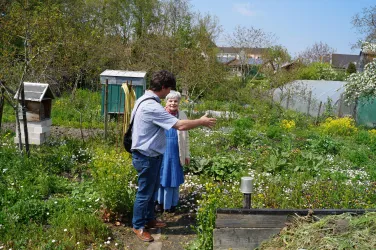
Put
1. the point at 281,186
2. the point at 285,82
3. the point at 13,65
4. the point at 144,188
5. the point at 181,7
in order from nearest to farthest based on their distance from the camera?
the point at 144,188
the point at 281,186
the point at 13,65
the point at 285,82
the point at 181,7

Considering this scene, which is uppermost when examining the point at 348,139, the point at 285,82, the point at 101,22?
the point at 101,22

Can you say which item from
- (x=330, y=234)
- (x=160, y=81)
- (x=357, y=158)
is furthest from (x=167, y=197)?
(x=357, y=158)

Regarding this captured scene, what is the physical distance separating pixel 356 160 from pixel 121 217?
17.8 feet

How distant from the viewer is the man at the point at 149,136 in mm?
4051

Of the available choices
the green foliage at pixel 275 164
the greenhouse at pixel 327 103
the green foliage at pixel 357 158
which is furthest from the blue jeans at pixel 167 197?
the greenhouse at pixel 327 103

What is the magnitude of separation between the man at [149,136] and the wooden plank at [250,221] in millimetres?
997

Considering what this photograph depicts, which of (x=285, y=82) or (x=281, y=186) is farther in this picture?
(x=285, y=82)

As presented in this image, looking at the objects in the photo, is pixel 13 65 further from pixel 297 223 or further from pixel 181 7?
pixel 181 7

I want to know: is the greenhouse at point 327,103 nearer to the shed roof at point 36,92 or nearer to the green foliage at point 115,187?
the shed roof at point 36,92

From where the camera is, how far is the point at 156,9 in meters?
29.3

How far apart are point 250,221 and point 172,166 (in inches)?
70.6

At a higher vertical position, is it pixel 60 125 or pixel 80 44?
pixel 80 44

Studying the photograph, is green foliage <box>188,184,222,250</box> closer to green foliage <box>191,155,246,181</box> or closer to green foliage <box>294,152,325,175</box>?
green foliage <box>191,155,246,181</box>

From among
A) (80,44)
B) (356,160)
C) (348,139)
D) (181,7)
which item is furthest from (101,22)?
(356,160)
